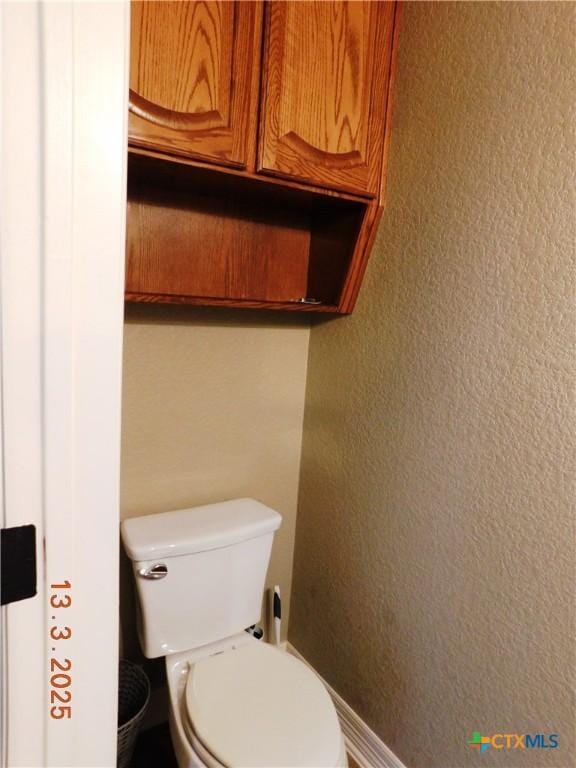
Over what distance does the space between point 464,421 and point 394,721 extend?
0.88 meters

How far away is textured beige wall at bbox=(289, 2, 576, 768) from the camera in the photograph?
0.91 metres

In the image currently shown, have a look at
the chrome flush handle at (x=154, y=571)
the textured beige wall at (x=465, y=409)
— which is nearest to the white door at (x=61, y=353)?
the chrome flush handle at (x=154, y=571)

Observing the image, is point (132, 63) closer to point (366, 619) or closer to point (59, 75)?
point (59, 75)

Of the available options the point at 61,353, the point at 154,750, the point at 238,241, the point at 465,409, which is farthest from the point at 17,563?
the point at 154,750

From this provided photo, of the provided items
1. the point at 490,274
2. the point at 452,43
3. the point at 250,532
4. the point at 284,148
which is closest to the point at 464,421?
the point at 490,274

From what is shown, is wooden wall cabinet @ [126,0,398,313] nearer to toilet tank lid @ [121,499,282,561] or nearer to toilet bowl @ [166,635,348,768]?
toilet tank lid @ [121,499,282,561]

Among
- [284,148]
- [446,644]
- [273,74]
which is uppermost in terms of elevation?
[273,74]

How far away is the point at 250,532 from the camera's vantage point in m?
1.30

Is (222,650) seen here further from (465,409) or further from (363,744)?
(465,409)

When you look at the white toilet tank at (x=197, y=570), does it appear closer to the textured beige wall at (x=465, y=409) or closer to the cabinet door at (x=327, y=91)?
the textured beige wall at (x=465, y=409)

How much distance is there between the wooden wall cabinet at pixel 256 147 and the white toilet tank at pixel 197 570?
608 mm

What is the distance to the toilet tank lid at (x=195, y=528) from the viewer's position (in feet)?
3.83

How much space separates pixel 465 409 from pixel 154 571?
87 cm

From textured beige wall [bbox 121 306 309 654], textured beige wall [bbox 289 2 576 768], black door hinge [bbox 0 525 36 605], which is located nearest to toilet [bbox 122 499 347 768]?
textured beige wall [bbox 121 306 309 654]
